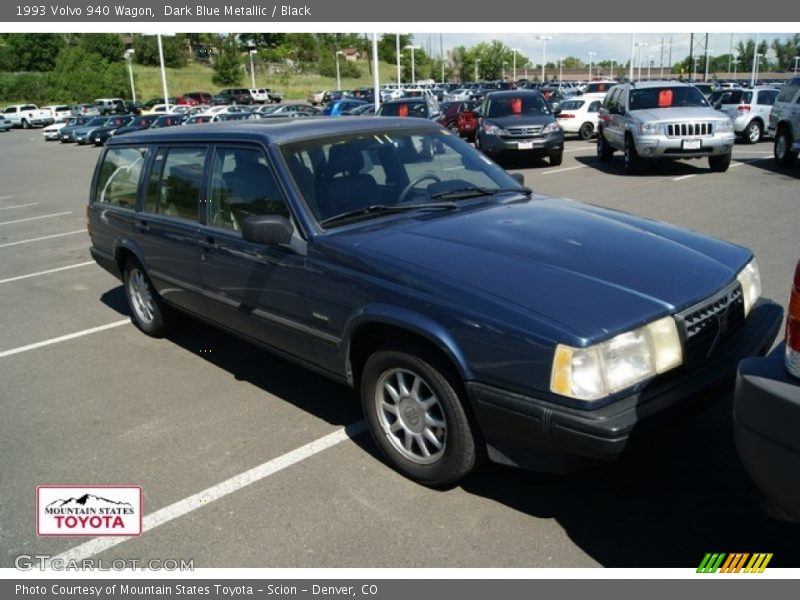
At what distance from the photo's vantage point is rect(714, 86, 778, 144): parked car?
20266 mm

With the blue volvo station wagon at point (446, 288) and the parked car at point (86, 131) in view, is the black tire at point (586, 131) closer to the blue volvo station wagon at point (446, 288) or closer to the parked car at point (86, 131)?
the blue volvo station wagon at point (446, 288)

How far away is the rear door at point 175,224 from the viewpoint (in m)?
4.86

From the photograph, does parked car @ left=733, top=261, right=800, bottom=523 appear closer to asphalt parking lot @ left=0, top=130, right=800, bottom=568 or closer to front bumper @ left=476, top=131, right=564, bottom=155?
asphalt parking lot @ left=0, top=130, right=800, bottom=568

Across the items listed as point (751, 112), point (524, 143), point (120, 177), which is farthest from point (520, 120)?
point (120, 177)

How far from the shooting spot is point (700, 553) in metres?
2.93

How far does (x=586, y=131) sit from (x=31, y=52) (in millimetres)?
82350

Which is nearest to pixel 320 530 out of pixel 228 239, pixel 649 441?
pixel 649 441

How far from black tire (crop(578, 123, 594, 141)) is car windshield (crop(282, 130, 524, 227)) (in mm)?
21392

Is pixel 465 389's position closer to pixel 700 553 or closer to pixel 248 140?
pixel 700 553

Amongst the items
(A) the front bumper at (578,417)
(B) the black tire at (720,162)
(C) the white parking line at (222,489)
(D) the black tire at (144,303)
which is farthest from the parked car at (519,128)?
(A) the front bumper at (578,417)

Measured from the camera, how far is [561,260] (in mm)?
3334

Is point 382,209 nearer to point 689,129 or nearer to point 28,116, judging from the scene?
point 689,129

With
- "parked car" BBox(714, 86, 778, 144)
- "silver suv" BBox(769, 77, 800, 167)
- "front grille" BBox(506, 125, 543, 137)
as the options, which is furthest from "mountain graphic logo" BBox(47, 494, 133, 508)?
"parked car" BBox(714, 86, 778, 144)

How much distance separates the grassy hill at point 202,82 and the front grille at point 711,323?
80201mm
